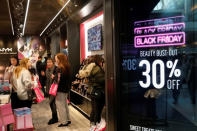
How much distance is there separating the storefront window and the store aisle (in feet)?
5.48

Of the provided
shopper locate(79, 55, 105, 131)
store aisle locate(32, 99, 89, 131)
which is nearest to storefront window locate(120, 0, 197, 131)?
shopper locate(79, 55, 105, 131)

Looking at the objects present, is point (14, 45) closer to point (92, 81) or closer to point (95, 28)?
point (95, 28)

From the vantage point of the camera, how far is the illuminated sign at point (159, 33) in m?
2.65

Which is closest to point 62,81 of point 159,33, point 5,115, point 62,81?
point 62,81

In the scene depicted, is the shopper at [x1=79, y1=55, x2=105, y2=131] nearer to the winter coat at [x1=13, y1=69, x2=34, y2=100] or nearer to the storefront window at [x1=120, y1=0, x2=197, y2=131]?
the storefront window at [x1=120, y1=0, x2=197, y2=131]

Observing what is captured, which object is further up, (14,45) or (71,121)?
(14,45)

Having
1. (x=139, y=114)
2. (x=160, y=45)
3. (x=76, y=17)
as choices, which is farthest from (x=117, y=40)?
(x=76, y=17)

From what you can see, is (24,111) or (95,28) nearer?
(24,111)

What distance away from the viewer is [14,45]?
13719 mm

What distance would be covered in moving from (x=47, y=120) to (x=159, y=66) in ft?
11.6

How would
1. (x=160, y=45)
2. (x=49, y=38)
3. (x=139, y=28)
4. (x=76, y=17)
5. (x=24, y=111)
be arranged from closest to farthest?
(x=160, y=45) < (x=139, y=28) < (x=24, y=111) < (x=76, y=17) < (x=49, y=38)

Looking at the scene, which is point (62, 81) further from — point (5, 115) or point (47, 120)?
point (5, 115)

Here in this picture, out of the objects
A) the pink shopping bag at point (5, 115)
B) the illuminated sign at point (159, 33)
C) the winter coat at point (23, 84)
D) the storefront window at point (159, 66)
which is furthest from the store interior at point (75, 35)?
the illuminated sign at point (159, 33)

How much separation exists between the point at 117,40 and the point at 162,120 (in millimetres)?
1327
